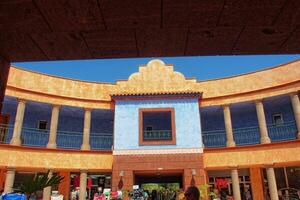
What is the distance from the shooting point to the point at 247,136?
22062 millimetres

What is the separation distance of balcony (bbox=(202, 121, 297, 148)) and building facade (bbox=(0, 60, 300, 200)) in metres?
0.07

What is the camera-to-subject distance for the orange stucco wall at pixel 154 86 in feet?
60.9

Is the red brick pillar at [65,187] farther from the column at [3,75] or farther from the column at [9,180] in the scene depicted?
Answer: the column at [3,75]

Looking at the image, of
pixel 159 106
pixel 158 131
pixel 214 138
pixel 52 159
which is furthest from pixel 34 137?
pixel 214 138

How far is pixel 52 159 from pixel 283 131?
16.2 m

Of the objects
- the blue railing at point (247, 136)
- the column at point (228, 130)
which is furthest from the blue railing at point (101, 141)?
the blue railing at point (247, 136)

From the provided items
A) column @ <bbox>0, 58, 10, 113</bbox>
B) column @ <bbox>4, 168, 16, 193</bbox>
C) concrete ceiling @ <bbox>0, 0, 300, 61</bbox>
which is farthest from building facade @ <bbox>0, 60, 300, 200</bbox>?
concrete ceiling @ <bbox>0, 0, 300, 61</bbox>

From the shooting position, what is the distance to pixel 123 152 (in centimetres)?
1839

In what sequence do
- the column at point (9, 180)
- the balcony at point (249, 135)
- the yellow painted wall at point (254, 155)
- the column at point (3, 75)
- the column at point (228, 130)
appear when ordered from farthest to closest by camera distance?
the balcony at point (249, 135), the column at point (228, 130), the yellow painted wall at point (254, 155), the column at point (9, 180), the column at point (3, 75)

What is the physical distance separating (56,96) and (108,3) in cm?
1790

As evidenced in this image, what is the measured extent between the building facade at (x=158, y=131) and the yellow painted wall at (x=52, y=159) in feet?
0.19

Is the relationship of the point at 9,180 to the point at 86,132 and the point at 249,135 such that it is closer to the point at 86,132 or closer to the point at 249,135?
the point at 86,132

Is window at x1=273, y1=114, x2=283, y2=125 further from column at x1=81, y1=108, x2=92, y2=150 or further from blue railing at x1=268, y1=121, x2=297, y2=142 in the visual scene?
column at x1=81, y1=108, x2=92, y2=150

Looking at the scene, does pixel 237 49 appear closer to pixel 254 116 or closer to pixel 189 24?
pixel 189 24
